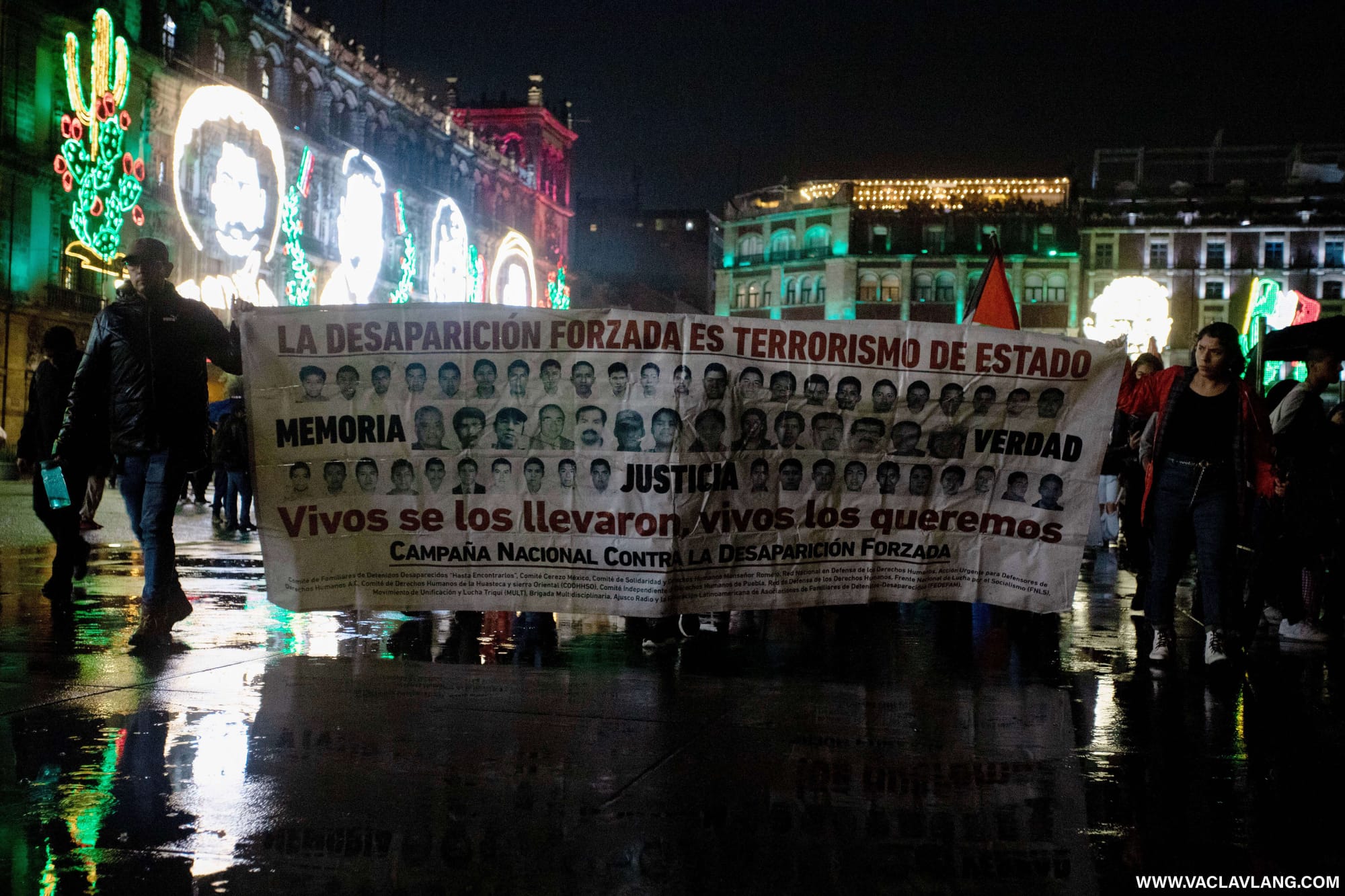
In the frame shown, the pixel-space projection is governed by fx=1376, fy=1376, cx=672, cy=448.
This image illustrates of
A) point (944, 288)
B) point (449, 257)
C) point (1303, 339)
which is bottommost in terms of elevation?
point (1303, 339)

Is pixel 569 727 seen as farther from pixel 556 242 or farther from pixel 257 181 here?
pixel 556 242

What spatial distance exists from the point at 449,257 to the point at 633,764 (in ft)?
191

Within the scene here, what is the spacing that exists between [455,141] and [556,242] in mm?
16280

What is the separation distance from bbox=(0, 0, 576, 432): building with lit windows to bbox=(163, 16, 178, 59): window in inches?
2.5

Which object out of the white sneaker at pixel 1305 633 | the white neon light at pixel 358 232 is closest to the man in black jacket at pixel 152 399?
the white sneaker at pixel 1305 633

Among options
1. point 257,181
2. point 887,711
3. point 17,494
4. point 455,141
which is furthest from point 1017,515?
point 455,141

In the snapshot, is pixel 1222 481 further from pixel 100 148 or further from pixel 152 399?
pixel 100 148

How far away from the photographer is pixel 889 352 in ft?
22.4

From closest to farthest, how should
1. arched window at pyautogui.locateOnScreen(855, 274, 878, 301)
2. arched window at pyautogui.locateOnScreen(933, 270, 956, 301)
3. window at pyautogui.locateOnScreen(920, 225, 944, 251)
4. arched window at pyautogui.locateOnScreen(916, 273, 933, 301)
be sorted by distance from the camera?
arched window at pyautogui.locateOnScreen(933, 270, 956, 301) < window at pyautogui.locateOnScreen(920, 225, 944, 251) < arched window at pyautogui.locateOnScreen(916, 273, 933, 301) < arched window at pyautogui.locateOnScreen(855, 274, 878, 301)

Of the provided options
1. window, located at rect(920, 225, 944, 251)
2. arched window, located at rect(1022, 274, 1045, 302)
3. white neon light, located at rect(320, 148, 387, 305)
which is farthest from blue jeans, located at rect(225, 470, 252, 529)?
arched window, located at rect(1022, 274, 1045, 302)

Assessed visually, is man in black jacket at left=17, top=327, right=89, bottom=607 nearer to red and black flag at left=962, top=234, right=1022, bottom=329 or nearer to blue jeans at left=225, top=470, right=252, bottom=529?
red and black flag at left=962, top=234, right=1022, bottom=329

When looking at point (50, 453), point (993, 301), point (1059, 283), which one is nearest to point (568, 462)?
point (50, 453)

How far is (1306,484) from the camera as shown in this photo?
8.38 metres

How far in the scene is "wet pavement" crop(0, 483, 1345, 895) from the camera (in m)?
3.39
